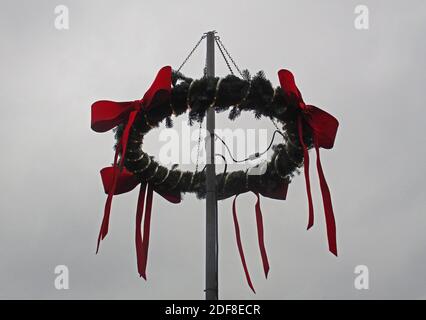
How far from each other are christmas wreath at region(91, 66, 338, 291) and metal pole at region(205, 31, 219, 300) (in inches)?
12.0

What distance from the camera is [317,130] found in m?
8.59

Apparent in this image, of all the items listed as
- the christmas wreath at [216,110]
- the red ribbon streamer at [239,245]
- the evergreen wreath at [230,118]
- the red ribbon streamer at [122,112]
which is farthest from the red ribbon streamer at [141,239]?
the red ribbon streamer at [239,245]

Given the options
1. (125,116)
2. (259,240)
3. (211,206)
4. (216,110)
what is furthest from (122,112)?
(259,240)

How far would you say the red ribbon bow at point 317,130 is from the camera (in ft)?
27.2

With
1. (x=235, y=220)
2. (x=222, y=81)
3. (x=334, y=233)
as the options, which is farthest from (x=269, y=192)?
(x=222, y=81)

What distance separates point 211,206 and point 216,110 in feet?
3.60

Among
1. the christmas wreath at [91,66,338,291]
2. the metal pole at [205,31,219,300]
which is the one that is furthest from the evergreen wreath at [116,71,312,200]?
the metal pole at [205,31,219,300]

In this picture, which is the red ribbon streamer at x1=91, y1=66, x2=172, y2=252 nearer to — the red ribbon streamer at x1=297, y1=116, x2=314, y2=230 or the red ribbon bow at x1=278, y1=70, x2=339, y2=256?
the red ribbon bow at x1=278, y1=70, x2=339, y2=256

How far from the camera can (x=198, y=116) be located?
326 inches

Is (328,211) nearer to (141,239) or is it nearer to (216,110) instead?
(216,110)

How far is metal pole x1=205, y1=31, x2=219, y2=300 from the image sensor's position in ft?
26.1

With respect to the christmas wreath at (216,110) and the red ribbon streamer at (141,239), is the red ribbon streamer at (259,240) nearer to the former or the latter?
the christmas wreath at (216,110)

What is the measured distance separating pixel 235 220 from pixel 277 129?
1.33 meters

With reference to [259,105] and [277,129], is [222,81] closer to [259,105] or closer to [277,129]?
[259,105]
